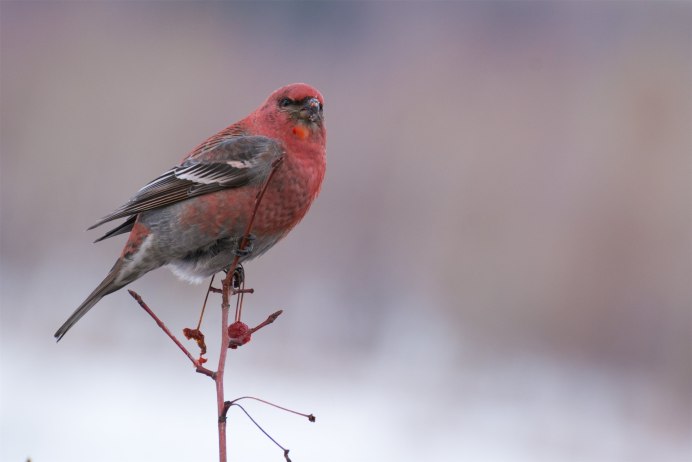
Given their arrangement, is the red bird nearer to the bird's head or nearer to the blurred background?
the bird's head

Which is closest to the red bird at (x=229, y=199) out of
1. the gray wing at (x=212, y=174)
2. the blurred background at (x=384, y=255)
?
the gray wing at (x=212, y=174)

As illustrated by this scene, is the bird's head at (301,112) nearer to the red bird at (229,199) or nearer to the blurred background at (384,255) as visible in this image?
the red bird at (229,199)

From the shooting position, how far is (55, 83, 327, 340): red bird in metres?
3.92

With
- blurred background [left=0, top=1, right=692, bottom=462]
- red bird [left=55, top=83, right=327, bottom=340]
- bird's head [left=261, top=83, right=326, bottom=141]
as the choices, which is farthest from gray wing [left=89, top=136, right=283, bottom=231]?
blurred background [left=0, top=1, right=692, bottom=462]

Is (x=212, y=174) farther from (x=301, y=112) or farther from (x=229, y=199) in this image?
(x=301, y=112)

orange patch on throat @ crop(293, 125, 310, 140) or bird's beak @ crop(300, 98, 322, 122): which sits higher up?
bird's beak @ crop(300, 98, 322, 122)

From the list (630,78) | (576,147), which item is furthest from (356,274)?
(630,78)

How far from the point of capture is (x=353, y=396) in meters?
9.86

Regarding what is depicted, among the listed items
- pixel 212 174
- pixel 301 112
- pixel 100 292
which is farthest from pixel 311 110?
pixel 100 292

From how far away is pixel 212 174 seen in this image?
13.7 feet

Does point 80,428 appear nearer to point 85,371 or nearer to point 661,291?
point 85,371

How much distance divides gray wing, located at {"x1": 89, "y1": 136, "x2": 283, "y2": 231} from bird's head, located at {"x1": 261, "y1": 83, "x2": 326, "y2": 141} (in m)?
0.11

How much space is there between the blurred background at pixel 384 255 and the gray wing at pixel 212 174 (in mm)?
4225

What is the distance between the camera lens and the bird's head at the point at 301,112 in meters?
4.10
